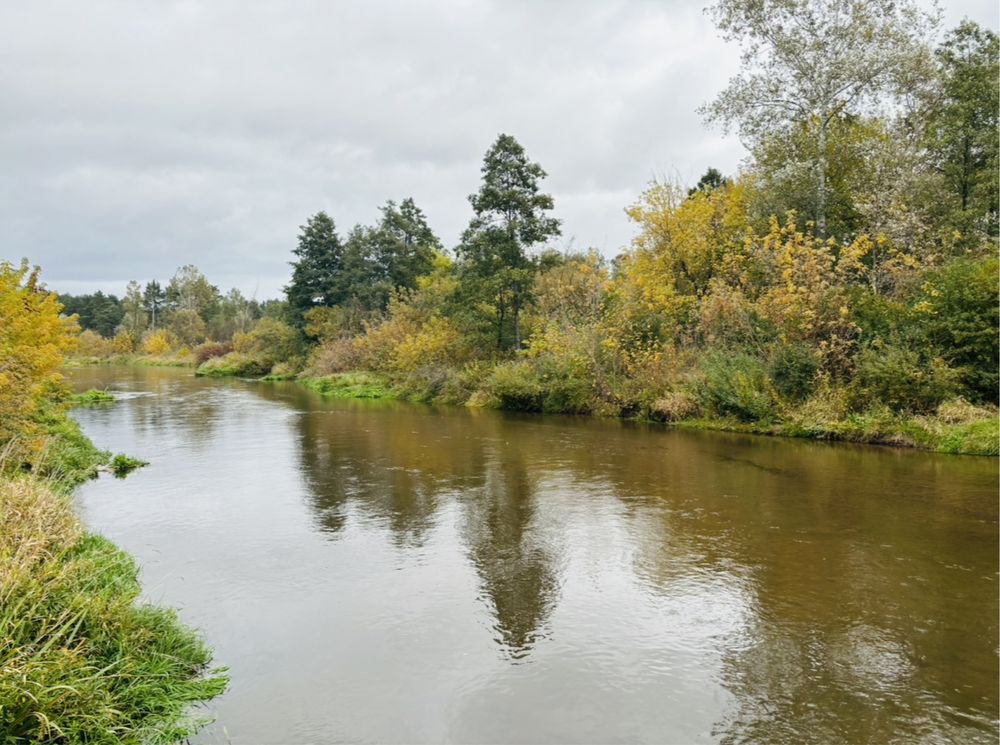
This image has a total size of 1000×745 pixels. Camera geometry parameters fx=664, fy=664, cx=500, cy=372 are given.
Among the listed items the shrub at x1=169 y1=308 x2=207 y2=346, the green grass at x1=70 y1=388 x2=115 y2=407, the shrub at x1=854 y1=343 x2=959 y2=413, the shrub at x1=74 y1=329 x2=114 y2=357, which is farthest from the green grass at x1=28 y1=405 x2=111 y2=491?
the shrub at x1=74 y1=329 x2=114 y2=357

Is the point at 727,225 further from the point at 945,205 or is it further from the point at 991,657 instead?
the point at 991,657

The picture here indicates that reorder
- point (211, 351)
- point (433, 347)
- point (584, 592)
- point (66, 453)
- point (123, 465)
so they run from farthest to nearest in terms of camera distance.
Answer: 1. point (211, 351)
2. point (433, 347)
3. point (123, 465)
4. point (66, 453)
5. point (584, 592)

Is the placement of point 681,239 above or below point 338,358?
above

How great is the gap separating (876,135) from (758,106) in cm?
470

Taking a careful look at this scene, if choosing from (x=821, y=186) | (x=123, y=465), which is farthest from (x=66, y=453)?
(x=821, y=186)

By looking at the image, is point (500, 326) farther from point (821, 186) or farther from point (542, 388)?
point (821, 186)

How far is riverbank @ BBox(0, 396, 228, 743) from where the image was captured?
12.8 feet

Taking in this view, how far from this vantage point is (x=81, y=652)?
4.59 meters

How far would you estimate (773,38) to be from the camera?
23438mm

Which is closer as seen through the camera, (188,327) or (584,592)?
(584,592)

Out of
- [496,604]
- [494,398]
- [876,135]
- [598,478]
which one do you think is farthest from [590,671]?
[876,135]

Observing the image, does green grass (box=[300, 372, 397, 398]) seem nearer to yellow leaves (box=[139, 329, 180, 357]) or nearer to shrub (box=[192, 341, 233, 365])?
shrub (box=[192, 341, 233, 365])

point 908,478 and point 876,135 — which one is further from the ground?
point 876,135

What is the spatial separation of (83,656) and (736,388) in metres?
17.7
